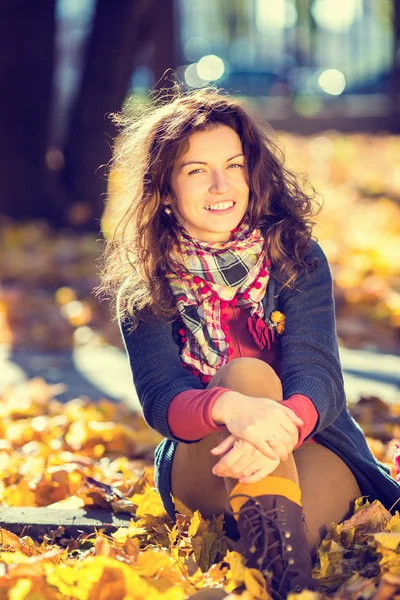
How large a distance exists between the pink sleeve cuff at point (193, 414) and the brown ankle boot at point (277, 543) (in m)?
0.18

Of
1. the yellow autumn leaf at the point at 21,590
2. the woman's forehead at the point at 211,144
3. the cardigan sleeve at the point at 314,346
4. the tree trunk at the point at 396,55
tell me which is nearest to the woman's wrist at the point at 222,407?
the cardigan sleeve at the point at 314,346

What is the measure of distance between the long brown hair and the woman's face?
30 millimetres

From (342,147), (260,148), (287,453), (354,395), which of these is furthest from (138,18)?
(342,147)

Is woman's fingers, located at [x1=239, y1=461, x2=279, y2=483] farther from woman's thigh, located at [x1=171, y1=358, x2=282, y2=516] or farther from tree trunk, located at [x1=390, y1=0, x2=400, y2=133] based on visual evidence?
tree trunk, located at [x1=390, y1=0, x2=400, y2=133]

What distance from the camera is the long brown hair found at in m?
2.51

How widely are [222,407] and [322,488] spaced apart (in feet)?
1.45

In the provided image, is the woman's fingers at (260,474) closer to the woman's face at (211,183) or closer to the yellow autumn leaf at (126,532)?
the yellow autumn leaf at (126,532)

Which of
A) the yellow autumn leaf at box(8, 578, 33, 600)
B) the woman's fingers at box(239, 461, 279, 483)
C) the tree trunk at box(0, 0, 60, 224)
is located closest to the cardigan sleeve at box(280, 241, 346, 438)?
the woman's fingers at box(239, 461, 279, 483)

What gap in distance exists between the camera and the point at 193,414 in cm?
222

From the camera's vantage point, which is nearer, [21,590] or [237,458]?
[21,590]

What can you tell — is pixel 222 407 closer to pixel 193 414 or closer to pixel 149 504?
pixel 193 414

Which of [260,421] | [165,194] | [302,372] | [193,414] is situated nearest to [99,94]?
[165,194]

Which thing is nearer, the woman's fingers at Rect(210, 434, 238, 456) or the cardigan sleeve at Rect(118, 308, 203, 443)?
the woman's fingers at Rect(210, 434, 238, 456)

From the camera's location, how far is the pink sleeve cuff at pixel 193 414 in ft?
7.18
